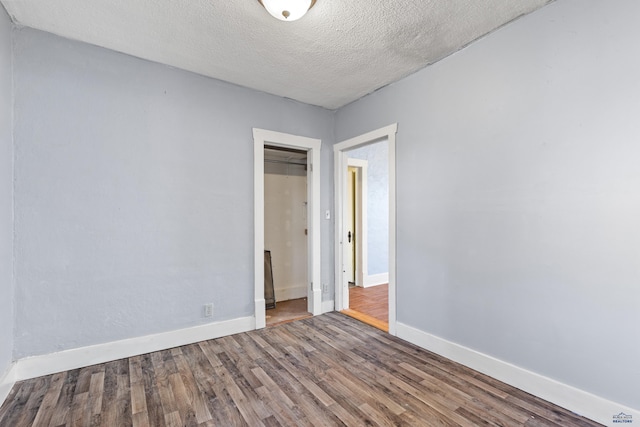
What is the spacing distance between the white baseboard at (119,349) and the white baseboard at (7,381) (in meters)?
0.03

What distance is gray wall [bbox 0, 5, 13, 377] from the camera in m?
1.96

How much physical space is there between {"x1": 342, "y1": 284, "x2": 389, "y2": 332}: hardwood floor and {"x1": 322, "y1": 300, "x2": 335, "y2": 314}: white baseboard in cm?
17

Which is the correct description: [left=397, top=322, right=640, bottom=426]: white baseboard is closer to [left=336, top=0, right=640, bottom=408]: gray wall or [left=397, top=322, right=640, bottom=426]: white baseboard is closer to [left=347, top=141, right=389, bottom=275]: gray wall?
[left=336, top=0, right=640, bottom=408]: gray wall

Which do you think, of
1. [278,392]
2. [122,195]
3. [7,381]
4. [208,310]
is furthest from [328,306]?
[7,381]

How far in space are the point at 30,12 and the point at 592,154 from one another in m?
3.88

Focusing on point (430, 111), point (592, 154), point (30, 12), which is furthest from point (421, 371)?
point (30, 12)

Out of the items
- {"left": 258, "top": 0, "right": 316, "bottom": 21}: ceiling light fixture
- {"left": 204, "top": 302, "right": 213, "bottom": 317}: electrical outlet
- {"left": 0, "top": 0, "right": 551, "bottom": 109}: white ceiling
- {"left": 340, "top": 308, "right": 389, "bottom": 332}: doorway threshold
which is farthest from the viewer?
{"left": 340, "top": 308, "right": 389, "bottom": 332}: doorway threshold

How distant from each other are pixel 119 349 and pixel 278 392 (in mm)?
1524

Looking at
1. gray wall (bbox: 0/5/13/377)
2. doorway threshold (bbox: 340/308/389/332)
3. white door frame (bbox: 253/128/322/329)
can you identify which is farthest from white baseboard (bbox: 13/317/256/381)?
doorway threshold (bbox: 340/308/389/332)

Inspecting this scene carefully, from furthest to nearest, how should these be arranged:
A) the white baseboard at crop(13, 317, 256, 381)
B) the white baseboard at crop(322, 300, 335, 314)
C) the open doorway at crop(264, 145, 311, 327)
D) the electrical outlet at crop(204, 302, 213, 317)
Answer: the open doorway at crop(264, 145, 311, 327) < the white baseboard at crop(322, 300, 335, 314) < the electrical outlet at crop(204, 302, 213, 317) < the white baseboard at crop(13, 317, 256, 381)

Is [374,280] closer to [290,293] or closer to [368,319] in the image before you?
[290,293]

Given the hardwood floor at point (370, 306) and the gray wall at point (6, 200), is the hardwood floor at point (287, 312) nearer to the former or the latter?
the hardwood floor at point (370, 306)

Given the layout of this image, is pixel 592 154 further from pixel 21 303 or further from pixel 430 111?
pixel 21 303

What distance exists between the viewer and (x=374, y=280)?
516cm
